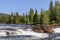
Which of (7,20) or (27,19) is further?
(7,20)

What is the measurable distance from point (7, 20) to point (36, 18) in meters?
26.1

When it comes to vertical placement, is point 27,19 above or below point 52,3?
below

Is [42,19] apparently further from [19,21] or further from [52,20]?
[19,21]

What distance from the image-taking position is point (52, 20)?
9662 cm

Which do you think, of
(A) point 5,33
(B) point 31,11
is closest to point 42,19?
(B) point 31,11

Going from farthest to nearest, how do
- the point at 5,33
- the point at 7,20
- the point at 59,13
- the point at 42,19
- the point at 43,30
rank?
1. the point at 7,20
2. the point at 59,13
3. the point at 42,19
4. the point at 43,30
5. the point at 5,33

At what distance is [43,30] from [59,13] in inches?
1894

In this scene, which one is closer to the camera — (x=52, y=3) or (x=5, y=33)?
(x=5, y=33)

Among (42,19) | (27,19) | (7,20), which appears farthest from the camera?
(7,20)

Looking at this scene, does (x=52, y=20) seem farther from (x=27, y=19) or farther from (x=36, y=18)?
(x=27, y=19)

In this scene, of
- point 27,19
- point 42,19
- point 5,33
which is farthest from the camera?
point 27,19

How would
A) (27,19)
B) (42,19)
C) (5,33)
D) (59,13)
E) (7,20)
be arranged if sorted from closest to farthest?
(5,33)
(42,19)
(59,13)
(27,19)
(7,20)

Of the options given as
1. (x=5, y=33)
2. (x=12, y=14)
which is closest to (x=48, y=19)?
(x=12, y=14)

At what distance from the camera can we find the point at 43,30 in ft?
187
